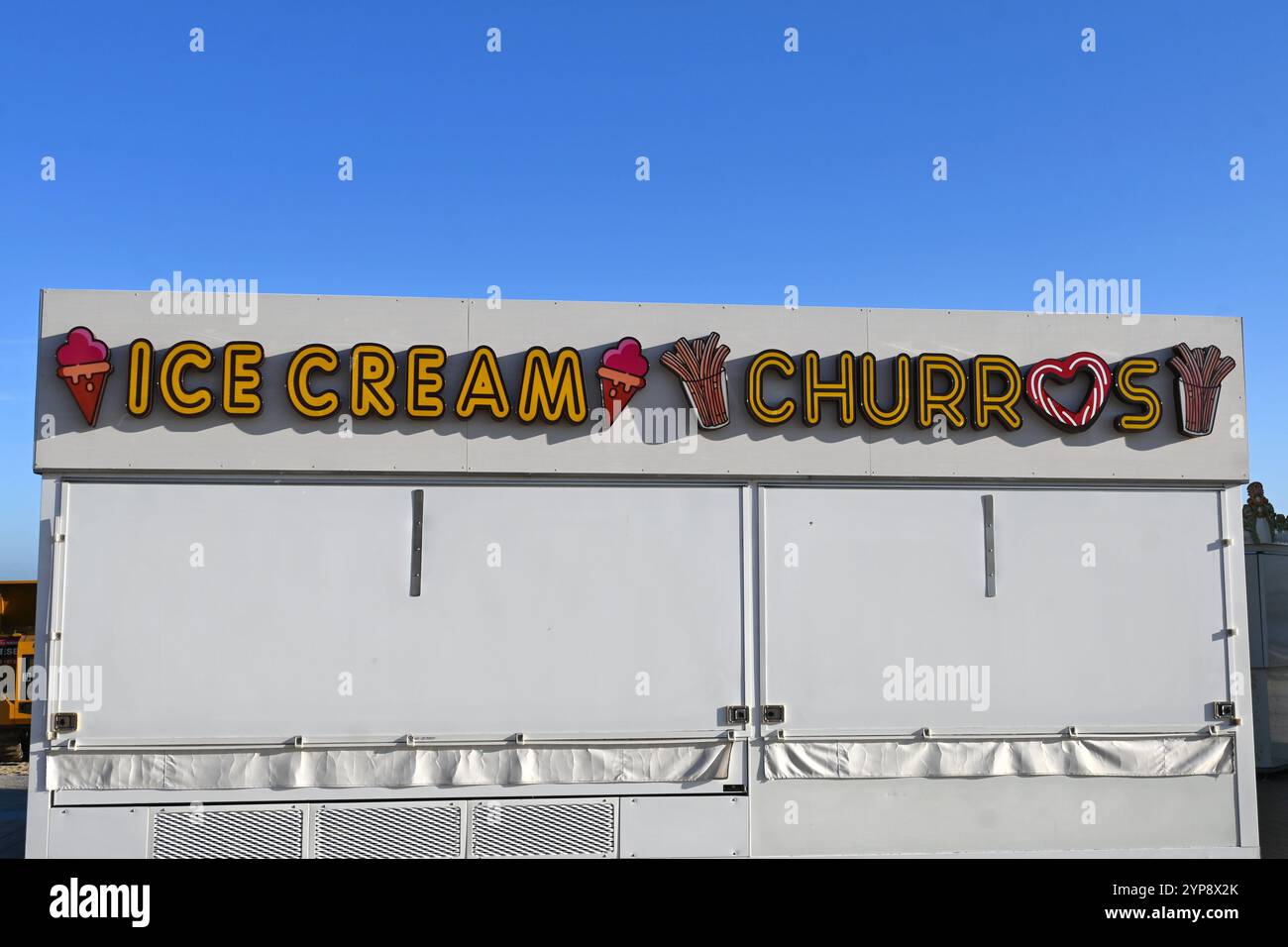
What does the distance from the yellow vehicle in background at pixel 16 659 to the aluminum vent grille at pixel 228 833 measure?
8.12 m

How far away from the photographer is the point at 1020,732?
23.7ft

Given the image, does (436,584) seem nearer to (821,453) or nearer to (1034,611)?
(821,453)

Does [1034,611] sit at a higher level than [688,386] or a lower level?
lower

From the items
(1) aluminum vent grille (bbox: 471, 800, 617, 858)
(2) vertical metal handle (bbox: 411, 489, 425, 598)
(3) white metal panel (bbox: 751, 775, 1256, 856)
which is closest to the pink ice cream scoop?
A: (2) vertical metal handle (bbox: 411, 489, 425, 598)

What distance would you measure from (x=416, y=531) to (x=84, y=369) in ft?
9.34

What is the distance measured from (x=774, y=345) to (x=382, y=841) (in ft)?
16.7

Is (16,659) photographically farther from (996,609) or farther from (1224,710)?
Result: (1224,710)

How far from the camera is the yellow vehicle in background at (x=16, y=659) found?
13305 millimetres

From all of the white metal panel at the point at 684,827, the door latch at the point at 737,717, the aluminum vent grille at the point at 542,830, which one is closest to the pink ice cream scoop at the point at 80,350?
the aluminum vent grille at the point at 542,830

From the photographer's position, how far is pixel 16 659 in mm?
13289

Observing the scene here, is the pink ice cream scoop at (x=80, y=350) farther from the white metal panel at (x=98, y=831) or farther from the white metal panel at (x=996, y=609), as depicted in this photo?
the white metal panel at (x=996, y=609)

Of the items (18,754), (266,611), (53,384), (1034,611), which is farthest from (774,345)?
(18,754)

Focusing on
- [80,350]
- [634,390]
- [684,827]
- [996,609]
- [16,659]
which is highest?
[80,350]

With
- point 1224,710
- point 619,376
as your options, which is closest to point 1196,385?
point 1224,710
